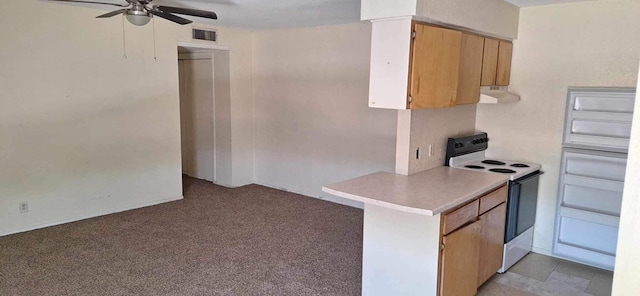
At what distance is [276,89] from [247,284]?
11.5ft

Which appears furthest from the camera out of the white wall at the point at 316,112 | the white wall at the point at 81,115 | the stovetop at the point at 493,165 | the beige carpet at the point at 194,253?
the white wall at the point at 316,112

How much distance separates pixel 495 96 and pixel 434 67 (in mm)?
1009

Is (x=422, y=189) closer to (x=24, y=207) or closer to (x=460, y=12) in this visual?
(x=460, y=12)

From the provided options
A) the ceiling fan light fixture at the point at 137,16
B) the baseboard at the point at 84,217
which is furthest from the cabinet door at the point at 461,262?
the baseboard at the point at 84,217

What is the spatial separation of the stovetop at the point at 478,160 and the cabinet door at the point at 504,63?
565 mm


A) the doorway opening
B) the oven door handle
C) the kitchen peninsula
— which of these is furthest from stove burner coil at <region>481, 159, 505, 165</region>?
the doorway opening

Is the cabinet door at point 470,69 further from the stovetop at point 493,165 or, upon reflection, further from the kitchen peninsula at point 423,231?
the kitchen peninsula at point 423,231

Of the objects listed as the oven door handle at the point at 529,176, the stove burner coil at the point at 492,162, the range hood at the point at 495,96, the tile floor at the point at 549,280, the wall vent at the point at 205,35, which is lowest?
the tile floor at the point at 549,280

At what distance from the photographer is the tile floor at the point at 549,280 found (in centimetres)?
327

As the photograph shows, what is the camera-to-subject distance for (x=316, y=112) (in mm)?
5785

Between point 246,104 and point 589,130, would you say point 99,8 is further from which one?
point 589,130

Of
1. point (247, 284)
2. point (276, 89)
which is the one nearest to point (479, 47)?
point (247, 284)

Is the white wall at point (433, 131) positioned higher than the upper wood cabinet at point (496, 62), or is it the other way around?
the upper wood cabinet at point (496, 62)

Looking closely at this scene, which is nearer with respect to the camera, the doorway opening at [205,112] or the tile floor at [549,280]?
the tile floor at [549,280]
